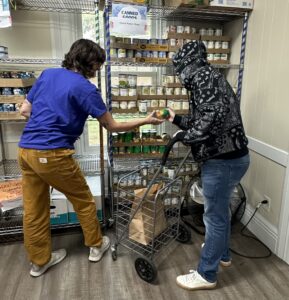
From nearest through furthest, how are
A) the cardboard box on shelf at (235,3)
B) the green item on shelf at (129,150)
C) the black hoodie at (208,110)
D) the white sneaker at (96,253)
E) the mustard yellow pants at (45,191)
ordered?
the black hoodie at (208,110) → the mustard yellow pants at (45,191) → the white sneaker at (96,253) → the cardboard box on shelf at (235,3) → the green item on shelf at (129,150)

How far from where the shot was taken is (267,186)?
2.07m

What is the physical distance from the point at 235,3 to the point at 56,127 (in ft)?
5.13

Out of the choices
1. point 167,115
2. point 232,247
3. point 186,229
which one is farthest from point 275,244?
point 167,115

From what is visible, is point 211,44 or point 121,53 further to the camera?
point 211,44

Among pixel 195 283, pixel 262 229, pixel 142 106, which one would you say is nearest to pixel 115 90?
pixel 142 106

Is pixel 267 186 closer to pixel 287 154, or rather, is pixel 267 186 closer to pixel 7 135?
pixel 287 154

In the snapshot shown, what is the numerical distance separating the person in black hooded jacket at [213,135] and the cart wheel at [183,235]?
527mm

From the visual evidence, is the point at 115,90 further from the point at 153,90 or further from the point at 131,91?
the point at 153,90

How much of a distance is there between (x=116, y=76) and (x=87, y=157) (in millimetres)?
Result: 772

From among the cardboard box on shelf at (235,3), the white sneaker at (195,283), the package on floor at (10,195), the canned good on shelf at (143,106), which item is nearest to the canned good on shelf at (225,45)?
the cardboard box on shelf at (235,3)

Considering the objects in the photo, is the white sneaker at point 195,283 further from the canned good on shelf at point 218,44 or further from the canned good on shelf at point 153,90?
the canned good on shelf at point 218,44

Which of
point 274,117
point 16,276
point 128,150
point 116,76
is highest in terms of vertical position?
point 116,76

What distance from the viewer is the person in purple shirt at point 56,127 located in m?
1.51

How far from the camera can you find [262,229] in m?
2.14
